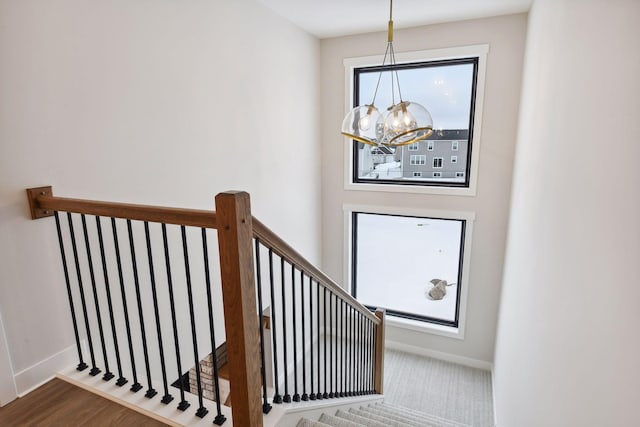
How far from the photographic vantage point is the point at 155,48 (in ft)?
6.91

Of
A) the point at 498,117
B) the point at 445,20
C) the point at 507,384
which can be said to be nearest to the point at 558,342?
the point at 507,384

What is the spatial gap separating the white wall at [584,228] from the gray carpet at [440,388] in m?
1.56

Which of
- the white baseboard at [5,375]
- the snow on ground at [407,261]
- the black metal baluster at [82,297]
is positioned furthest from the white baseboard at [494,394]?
the white baseboard at [5,375]

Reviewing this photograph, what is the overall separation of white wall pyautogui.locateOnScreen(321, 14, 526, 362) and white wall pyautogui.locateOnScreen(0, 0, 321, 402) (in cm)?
115

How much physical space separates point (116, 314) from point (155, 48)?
157cm

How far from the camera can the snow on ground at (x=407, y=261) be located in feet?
14.3

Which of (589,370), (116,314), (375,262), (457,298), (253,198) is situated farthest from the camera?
(375,262)

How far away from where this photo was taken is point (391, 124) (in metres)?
2.16

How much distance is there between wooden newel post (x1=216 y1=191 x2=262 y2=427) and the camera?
1.16 metres

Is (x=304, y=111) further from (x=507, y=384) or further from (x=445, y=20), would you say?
(x=507, y=384)

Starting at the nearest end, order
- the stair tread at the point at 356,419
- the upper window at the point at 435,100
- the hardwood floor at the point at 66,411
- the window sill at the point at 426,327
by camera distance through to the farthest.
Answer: the hardwood floor at the point at 66,411
the stair tread at the point at 356,419
the upper window at the point at 435,100
the window sill at the point at 426,327

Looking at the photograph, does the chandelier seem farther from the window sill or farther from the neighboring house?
the window sill

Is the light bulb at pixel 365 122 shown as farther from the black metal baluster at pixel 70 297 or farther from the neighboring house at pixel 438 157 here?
the neighboring house at pixel 438 157

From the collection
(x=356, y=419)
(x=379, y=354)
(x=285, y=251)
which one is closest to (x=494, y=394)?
(x=379, y=354)
